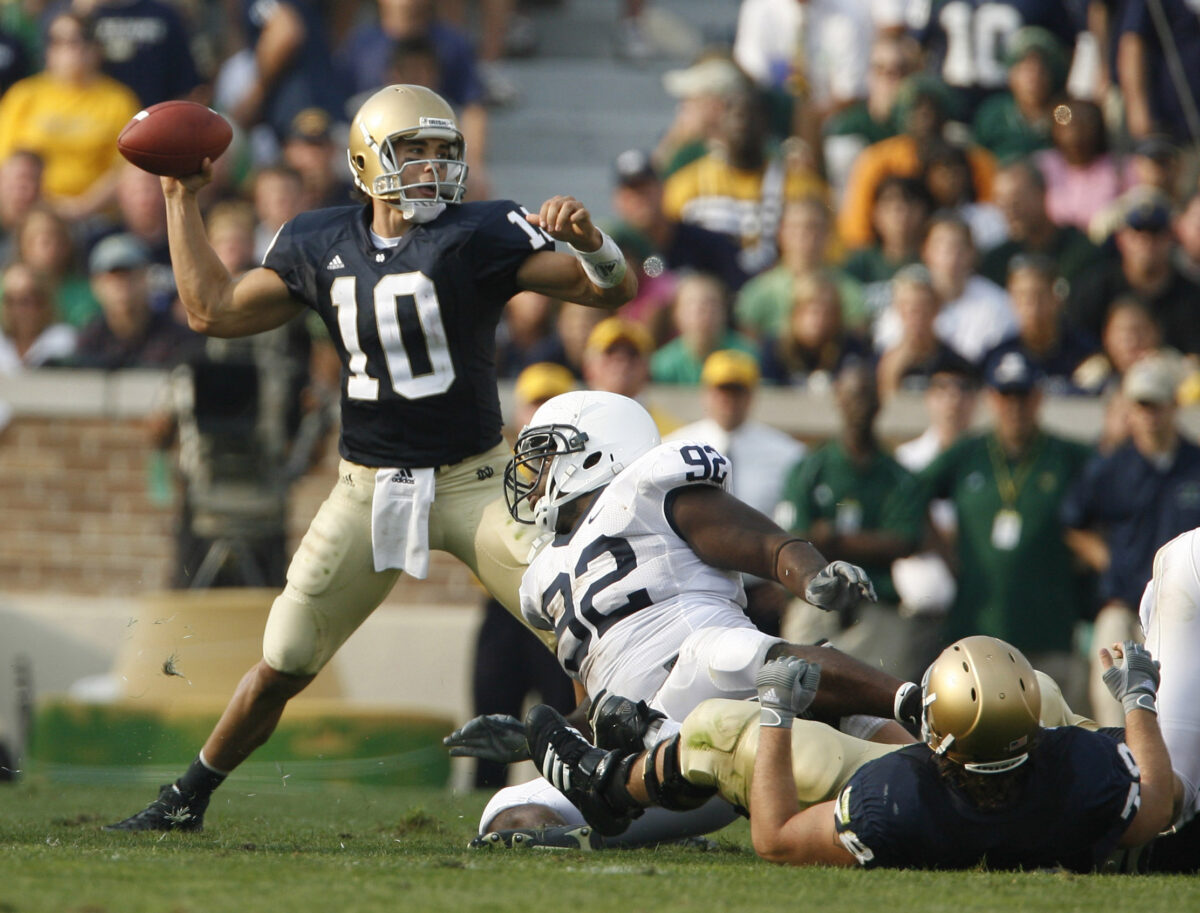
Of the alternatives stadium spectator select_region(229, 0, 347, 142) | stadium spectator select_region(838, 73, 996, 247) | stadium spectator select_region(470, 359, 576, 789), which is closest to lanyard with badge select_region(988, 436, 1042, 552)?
stadium spectator select_region(470, 359, 576, 789)

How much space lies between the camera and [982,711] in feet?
13.0

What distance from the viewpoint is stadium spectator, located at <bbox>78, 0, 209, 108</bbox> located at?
10641mm

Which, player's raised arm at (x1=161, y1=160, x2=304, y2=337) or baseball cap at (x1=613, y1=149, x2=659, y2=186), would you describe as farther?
baseball cap at (x1=613, y1=149, x2=659, y2=186)

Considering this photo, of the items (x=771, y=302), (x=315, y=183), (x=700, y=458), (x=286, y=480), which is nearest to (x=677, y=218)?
(x=771, y=302)

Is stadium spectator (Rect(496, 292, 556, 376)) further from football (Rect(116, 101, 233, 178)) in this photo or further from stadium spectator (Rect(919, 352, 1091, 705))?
football (Rect(116, 101, 233, 178))

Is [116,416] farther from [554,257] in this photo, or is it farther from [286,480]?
[554,257]

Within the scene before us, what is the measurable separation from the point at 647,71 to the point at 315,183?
12.1 feet

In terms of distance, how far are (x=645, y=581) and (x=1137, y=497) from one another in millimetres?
3578

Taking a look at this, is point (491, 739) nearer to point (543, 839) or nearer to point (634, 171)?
point (543, 839)

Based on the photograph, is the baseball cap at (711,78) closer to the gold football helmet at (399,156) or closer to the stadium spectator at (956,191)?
the stadium spectator at (956,191)

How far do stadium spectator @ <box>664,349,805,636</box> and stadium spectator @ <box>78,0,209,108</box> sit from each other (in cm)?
423

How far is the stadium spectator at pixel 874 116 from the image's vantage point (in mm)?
10406

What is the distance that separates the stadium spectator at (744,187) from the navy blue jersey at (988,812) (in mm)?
5757

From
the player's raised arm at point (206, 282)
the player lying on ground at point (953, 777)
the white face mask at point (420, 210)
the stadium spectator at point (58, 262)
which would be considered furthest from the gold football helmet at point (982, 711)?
the stadium spectator at point (58, 262)
